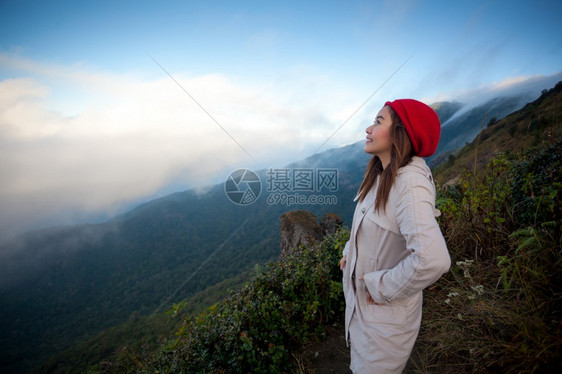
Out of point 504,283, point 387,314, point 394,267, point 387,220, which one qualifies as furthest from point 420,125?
point 504,283

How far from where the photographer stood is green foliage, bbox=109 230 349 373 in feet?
8.92

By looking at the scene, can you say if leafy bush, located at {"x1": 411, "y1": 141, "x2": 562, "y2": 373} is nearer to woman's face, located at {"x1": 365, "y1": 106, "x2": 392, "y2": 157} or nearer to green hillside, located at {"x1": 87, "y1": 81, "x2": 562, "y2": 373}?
green hillside, located at {"x1": 87, "y1": 81, "x2": 562, "y2": 373}

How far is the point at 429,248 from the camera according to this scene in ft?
3.54

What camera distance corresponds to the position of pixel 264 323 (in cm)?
296

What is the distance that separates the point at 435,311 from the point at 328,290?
4.32 ft

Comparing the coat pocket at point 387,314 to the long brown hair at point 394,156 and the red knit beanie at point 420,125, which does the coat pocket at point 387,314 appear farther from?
the red knit beanie at point 420,125

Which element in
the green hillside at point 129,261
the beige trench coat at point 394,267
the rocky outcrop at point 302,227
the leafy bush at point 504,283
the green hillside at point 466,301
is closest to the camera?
the beige trench coat at point 394,267

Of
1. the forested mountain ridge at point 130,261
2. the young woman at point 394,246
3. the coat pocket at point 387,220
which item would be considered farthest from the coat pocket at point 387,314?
the forested mountain ridge at point 130,261

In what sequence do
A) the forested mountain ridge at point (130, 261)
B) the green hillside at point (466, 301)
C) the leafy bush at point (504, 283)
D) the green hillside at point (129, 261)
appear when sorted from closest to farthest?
the leafy bush at point (504, 283) < the green hillside at point (466, 301) < the green hillside at point (129, 261) < the forested mountain ridge at point (130, 261)

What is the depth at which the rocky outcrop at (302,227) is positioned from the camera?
897 cm

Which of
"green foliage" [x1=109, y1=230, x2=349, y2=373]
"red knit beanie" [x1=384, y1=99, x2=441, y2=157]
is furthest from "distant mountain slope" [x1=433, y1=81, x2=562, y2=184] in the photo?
"green foliage" [x1=109, y1=230, x2=349, y2=373]

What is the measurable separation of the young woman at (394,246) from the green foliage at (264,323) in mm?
1566

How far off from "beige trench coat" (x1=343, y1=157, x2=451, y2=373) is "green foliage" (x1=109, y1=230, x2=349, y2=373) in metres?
1.57

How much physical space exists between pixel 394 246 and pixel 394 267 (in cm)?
17
